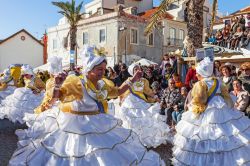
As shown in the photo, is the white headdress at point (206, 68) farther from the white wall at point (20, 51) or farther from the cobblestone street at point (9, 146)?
the white wall at point (20, 51)

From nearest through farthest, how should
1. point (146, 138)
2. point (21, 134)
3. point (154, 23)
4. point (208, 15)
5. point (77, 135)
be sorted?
1. point (77, 135)
2. point (21, 134)
3. point (146, 138)
4. point (154, 23)
5. point (208, 15)

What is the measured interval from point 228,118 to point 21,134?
10.6 feet

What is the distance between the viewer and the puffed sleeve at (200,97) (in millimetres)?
6031

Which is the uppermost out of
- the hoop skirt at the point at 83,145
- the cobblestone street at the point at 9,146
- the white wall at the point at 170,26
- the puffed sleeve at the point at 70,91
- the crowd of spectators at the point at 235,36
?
the white wall at the point at 170,26

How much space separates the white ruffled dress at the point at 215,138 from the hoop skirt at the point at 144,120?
222 centimetres

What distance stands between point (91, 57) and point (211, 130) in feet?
8.16

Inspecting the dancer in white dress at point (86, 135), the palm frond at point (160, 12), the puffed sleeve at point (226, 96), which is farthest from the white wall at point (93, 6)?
the dancer in white dress at point (86, 135)

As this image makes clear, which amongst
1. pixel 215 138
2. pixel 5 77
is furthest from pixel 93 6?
→ pixel 215 138

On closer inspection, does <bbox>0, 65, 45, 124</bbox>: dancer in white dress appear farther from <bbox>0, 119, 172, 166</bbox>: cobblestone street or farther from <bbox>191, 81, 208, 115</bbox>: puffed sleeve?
<bbox>191, 81, 208, 115</bbox>: puffed sleeve

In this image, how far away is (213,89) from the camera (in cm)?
614

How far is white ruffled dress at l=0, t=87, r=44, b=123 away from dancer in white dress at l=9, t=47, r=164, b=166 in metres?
5.86

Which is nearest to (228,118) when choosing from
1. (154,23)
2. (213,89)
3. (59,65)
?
(213,89)

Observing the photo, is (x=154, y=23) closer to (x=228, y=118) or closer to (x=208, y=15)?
(x=228, y=118)

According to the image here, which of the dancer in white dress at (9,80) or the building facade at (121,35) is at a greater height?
the building facade at (121,35)
